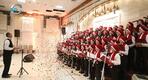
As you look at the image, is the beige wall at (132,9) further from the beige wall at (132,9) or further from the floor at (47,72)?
the floor at (47,72)

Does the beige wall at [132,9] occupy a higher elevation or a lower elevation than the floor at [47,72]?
higher

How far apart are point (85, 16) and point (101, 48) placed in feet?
18.7

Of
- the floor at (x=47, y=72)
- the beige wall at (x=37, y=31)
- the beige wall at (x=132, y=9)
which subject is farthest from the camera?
the beige wall at (x=37, y=31)

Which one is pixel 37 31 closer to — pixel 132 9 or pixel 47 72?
pixel 47 72

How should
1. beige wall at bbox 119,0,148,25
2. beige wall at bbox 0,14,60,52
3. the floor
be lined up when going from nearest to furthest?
beige wall at bbox 119,0,148,25
the floor
beige wall at bbox 0,14,60,52

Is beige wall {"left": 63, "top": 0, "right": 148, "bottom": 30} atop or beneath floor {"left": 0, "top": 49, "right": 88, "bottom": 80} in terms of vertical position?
atop

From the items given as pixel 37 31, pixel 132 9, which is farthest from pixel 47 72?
pixel 37 31

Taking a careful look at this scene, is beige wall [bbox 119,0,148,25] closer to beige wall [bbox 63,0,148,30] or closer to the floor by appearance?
beige wall [bbox 63,0,148,30]

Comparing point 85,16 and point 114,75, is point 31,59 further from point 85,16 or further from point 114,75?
point 114,75

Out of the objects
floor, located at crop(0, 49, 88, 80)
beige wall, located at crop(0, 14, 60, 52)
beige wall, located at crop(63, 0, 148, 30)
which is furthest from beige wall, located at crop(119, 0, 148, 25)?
beige wall, located at crop(0, 14, 60, 52)

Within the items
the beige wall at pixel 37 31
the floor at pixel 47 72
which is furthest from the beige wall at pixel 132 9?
the beige wall at pixel 37 31

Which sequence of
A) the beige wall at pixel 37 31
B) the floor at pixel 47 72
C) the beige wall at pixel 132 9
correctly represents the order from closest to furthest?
the beige wall at pixel 132 9 < the floor at pixel 47 72 < the beige wall at pixel 37 31

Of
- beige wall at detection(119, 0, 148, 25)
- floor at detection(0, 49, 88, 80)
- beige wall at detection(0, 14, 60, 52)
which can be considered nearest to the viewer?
Result: beige wall at detection(119, 0, 148, 25)

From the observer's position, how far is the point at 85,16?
10.6 meters
